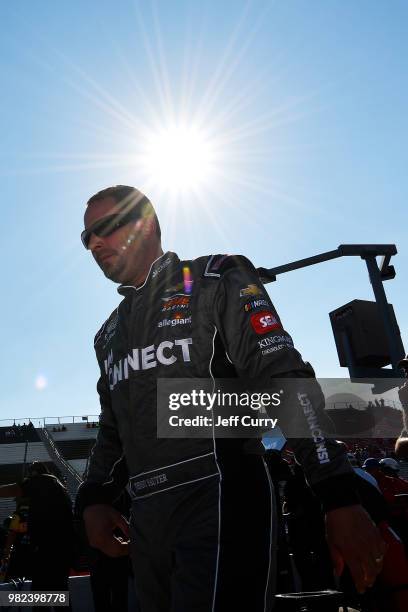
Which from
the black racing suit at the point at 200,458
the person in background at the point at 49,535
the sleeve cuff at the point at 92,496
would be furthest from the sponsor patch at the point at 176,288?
the person in background at the point at 49,535

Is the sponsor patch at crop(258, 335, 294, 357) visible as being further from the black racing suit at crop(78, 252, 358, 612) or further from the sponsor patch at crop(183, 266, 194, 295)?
the sponsor patch at crop(183, 266, 194, 295)

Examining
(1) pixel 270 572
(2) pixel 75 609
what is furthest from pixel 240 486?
(2) pixel 75 609

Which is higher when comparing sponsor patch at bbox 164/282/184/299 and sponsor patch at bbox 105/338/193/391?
sponsor patch at bbox 164/282/184/299

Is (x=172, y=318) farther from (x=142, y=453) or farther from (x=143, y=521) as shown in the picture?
(x=143, y=521)

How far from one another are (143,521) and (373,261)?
5.56 metres

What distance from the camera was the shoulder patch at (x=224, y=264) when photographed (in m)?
1.92

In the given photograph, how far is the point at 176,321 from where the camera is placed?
194cm

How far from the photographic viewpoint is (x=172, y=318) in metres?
1.95

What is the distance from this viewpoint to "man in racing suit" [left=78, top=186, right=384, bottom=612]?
148cm

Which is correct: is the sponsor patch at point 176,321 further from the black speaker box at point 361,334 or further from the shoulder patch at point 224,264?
the black speaker box at point 361,334

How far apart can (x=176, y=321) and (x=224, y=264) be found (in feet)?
0.92

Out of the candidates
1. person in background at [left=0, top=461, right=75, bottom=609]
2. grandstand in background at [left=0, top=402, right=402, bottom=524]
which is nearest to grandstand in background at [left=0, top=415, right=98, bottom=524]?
grandstand in background at [left=0, top=402, right=402, bottom=524]

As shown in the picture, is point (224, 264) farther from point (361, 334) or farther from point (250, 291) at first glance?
point (361, 334)

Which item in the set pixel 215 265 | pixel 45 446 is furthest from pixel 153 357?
pixel 45 446
